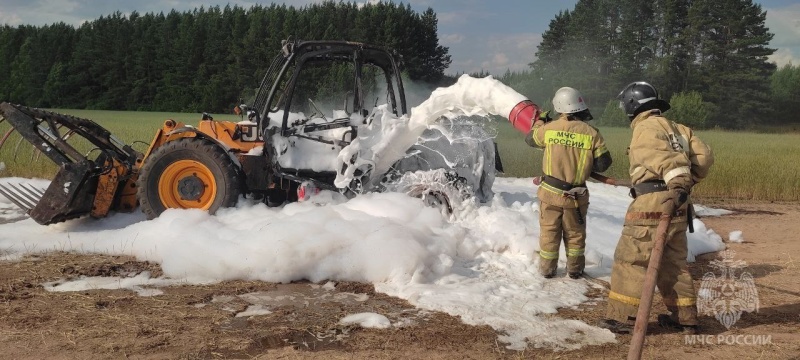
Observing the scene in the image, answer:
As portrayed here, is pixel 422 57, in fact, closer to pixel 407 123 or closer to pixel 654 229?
pixel 407 123

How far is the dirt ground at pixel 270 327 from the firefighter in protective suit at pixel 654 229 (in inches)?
8.4

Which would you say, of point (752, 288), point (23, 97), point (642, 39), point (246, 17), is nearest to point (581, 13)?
point (642, 39)

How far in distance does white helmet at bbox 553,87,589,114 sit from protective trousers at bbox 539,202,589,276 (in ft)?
2.65

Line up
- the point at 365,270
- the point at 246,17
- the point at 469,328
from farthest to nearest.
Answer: the point at 246,17 → the point at 365,270 → the point at 469,328

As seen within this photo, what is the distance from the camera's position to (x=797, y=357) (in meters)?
4.00

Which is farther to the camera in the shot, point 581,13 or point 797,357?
point 581,13

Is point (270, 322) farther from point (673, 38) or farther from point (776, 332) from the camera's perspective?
point (673, 38)

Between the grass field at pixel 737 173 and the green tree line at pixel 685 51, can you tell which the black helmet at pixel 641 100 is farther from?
the green tree line at pixel 685 51

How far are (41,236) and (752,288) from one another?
6.63 meters

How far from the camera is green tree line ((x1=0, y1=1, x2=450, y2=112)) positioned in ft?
143

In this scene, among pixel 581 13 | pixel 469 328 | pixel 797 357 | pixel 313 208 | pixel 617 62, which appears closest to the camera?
pixel 797 357

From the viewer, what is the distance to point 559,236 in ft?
18.4

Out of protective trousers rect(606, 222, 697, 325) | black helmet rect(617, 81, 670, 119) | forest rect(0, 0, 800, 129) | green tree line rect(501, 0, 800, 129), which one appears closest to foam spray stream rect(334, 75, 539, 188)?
black helmet rect(617, 81, 670, 119)

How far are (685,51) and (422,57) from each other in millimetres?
19015
